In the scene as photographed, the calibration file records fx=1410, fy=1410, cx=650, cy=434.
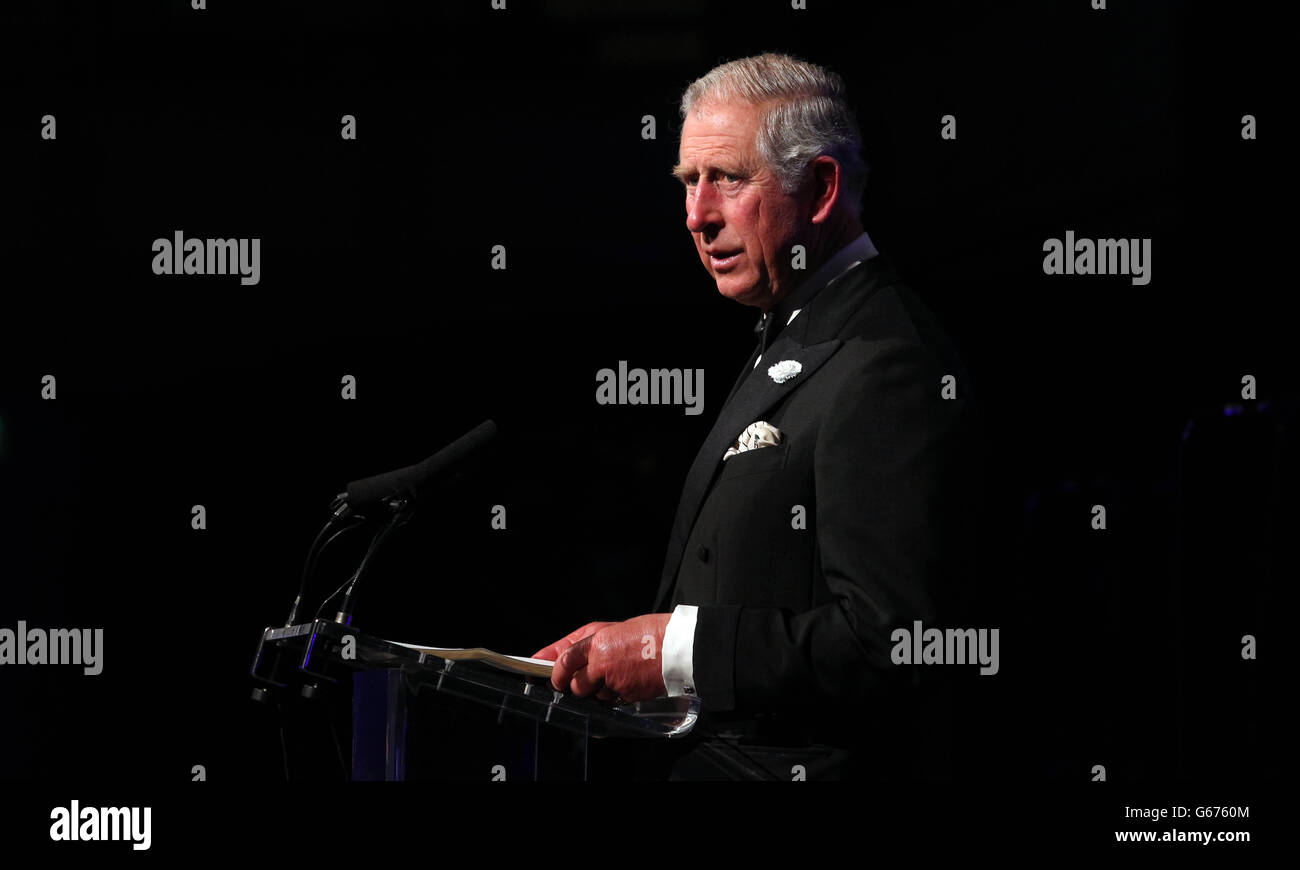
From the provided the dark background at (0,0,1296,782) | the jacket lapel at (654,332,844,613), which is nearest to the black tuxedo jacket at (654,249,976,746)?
the jacket lapel at (654,332,844,613)

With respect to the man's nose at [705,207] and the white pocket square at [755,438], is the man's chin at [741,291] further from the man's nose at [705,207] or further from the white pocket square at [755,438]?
the white pocket square at [755,438]

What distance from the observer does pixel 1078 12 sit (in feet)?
9.84

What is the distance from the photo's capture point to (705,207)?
93.6 inches

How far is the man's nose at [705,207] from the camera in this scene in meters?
2.37

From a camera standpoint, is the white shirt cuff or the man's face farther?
the man's face

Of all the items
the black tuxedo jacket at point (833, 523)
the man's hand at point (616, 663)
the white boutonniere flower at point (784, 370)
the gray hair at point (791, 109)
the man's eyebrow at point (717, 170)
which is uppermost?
the gray hair at point (791, 109)

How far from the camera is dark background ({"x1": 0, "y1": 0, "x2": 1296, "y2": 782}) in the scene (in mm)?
3006

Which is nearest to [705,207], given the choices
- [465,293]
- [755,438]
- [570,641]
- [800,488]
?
[755,438]

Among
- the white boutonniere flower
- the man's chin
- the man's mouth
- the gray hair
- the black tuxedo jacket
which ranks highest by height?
the gray hair

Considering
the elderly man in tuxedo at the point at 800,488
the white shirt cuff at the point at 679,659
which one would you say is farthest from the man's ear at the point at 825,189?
the white shirt cuff at the point at 679,659

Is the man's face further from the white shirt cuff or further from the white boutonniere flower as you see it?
the white shirt cuff

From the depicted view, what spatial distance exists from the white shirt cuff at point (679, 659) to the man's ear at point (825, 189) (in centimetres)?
77

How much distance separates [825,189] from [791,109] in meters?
0.14

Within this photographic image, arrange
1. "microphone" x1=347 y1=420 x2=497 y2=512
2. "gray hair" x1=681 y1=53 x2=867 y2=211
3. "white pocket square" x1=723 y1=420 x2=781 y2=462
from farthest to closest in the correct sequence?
"gray hair" x1=681 y1=53 x2=867 y2=211 → "white pocket square" x1=723 y1=420 x2=781 y2=462 → "microphone" x1=347 y1=420 x2=497 y2=512
